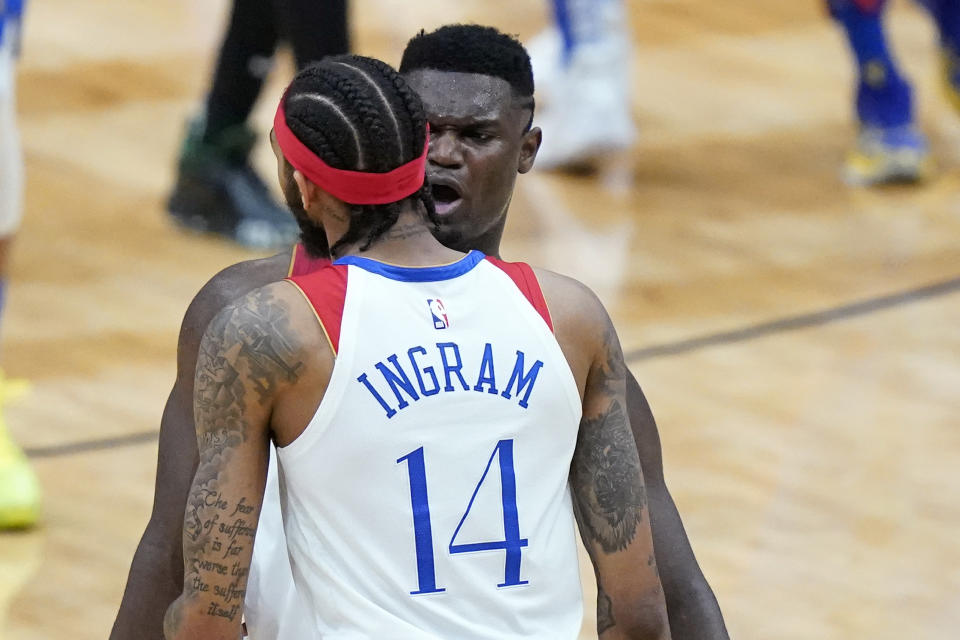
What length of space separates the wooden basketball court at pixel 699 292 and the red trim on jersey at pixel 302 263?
1234mm

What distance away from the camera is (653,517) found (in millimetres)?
2229

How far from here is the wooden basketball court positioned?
3.38 meters

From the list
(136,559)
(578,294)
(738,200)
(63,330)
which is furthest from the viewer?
(738,200)

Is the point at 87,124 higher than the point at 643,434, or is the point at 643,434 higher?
the point at 643,434

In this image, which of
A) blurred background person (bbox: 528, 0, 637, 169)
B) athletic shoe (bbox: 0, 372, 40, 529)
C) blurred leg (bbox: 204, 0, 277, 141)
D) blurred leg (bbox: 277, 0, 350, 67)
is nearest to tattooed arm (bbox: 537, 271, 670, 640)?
athletic shoe (bbox: 0, 372, 40, 529)

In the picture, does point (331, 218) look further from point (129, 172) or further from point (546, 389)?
point (129, 172)

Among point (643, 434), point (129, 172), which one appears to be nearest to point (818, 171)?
point (129, 172)

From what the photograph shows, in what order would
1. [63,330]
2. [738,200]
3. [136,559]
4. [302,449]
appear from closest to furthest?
[302,449] → [136,559] → [63,330] → [738,200]

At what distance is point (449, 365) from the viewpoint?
1.76 metres

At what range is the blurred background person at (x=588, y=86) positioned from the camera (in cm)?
551

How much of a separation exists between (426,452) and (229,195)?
334 centimetres

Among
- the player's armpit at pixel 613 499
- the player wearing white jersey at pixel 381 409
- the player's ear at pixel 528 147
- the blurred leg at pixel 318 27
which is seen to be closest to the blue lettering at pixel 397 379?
the player wearing white jersey at pixel 381 409

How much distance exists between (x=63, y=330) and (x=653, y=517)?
8.28 feet

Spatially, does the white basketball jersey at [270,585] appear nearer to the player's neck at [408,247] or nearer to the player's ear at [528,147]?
the player's neck at [408,247]
